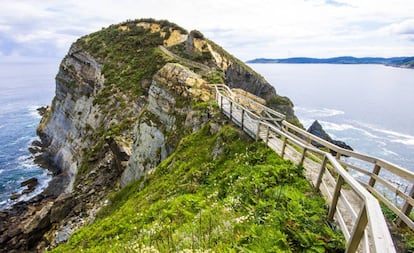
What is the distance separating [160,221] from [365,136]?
61.8 meters

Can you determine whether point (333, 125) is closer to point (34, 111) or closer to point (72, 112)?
point (72, 112)

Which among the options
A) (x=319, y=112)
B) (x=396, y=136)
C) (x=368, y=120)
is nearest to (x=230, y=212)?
(x=396, y=136)

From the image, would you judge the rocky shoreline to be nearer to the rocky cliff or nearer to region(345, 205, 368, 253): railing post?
the rocky cliff

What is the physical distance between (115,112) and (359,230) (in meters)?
35.9

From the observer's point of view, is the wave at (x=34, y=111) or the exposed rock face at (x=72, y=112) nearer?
the exposed rock face at (x=72, y=112)

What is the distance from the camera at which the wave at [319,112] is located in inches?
3172

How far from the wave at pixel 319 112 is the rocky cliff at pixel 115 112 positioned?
2055 centimetres

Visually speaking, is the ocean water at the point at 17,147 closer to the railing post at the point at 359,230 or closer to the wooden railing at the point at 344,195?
the wooden railing at the point at 344,195

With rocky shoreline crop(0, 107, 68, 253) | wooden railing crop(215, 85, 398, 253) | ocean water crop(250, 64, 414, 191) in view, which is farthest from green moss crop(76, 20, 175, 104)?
ocean water crop(250, 64, 414, 191)

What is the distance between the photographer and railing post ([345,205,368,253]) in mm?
4035

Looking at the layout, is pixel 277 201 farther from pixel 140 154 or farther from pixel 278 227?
pixel 140 154

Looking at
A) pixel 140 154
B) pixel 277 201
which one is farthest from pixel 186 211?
pixel 140 154

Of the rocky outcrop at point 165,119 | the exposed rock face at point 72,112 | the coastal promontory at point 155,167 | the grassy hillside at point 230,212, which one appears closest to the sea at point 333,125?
the exposed rock face at point 72,112

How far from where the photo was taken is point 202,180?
11.3 meters
